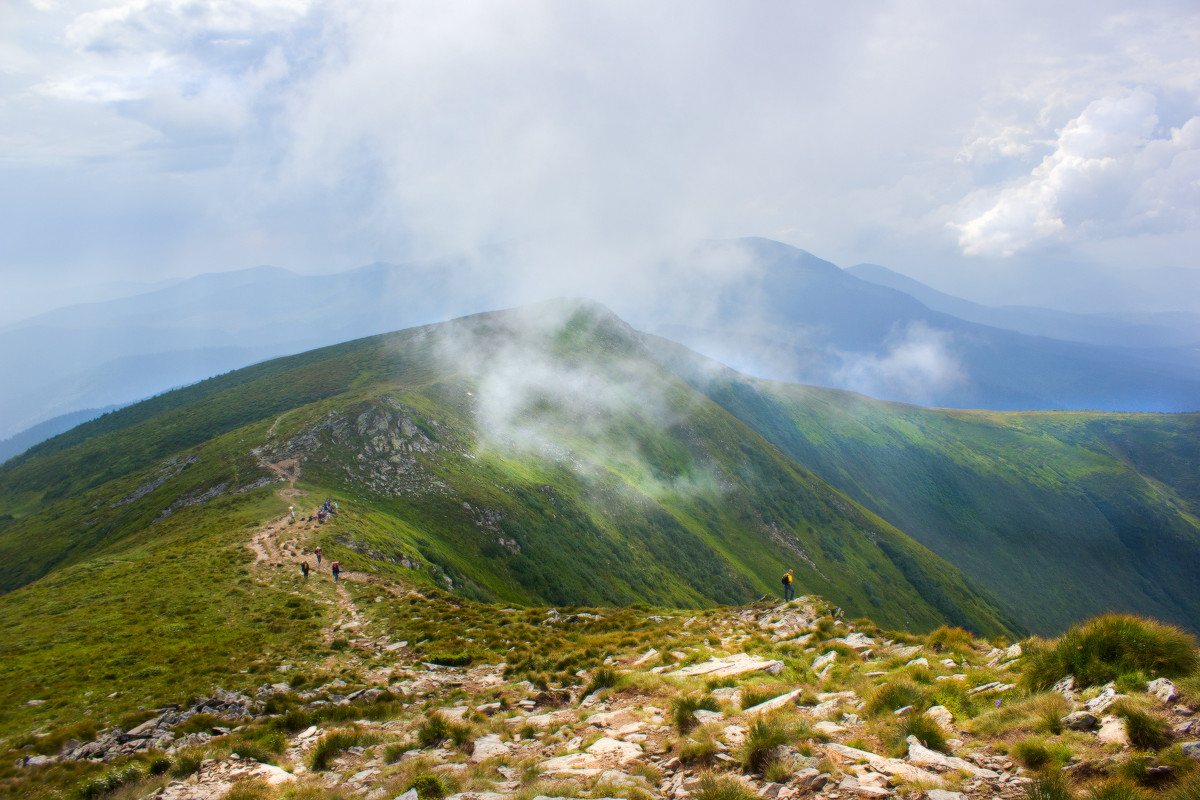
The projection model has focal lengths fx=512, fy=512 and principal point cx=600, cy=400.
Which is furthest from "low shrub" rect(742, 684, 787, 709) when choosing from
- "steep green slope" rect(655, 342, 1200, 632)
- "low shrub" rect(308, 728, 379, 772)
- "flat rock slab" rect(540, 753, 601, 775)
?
"steep green slope" rect(655, 342, 1200, 632)

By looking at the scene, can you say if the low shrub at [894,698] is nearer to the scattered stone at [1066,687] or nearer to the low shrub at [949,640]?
the scattered stone at [1066,687]

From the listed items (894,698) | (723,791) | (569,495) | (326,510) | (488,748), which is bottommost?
(569,495)

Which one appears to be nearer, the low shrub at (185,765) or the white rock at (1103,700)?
the white rock at (1103,700)

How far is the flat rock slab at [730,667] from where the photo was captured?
16.8 meters

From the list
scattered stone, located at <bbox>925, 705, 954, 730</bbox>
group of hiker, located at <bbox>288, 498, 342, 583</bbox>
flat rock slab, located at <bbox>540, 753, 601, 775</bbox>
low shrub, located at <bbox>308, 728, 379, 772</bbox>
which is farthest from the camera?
group of hiker, located at <bbox>288, 498, 342, 583</bbox>

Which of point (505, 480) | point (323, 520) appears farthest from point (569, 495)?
point (323, 520)

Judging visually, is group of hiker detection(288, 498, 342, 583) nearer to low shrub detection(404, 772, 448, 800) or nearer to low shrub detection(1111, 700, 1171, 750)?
low shrub detection(404, 772, 448, 800)

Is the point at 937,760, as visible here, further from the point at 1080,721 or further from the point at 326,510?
the point at 326,510

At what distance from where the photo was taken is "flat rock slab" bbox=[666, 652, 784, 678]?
663 inches

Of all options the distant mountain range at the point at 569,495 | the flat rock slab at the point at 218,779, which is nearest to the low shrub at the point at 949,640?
the flat rock slab at the point at 218,779

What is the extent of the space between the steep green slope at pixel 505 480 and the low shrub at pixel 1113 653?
4018 cm

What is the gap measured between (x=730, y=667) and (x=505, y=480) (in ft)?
201

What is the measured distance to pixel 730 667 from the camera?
693 inches

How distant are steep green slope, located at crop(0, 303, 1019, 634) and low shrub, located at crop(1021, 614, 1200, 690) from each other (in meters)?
40.2
